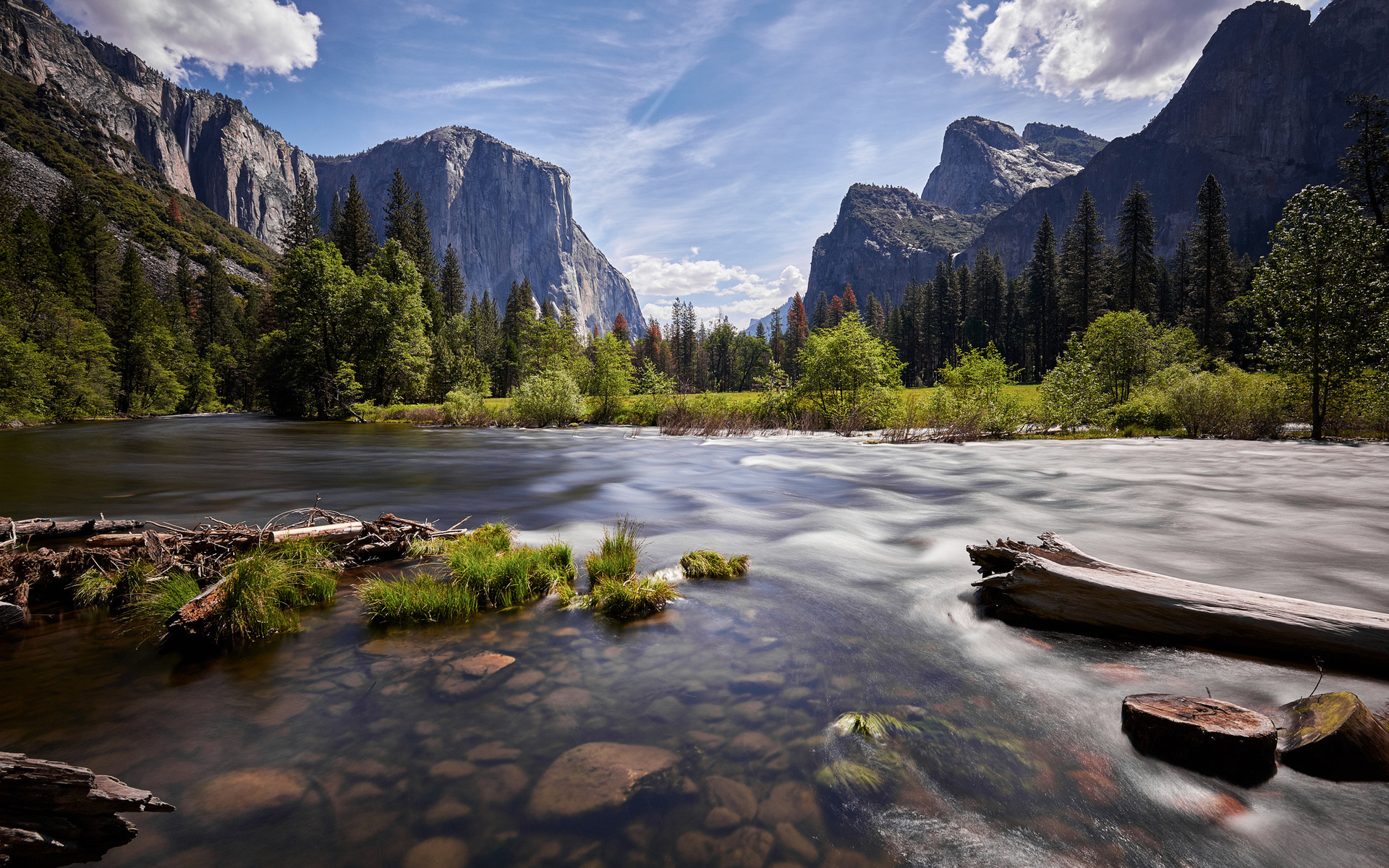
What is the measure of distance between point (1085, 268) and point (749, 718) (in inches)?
3099

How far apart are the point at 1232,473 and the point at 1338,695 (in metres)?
15.3

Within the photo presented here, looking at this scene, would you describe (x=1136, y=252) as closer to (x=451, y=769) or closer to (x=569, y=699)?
(x=569, y=699)

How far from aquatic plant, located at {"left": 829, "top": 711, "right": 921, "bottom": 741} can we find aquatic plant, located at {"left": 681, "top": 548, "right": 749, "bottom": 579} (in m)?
3.19

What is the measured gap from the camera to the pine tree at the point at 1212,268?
54719 millimetres

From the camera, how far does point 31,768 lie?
215cm

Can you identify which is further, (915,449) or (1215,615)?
(915,449)

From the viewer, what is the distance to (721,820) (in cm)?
283

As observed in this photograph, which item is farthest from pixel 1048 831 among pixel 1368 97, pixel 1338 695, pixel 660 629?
pixel 1368 97

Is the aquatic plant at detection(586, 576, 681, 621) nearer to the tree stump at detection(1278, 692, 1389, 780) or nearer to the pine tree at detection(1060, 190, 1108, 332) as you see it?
the tree stump at detection(1278, 692, 1389, 780)

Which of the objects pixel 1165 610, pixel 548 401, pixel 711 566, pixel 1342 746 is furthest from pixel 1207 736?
pixel 548 401

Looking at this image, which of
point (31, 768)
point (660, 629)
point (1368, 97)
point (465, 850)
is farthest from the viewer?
point (1368, 97)

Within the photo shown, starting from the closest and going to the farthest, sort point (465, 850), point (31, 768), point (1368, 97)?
point (31, 768) < point (465, 850) < point (1368, 97)

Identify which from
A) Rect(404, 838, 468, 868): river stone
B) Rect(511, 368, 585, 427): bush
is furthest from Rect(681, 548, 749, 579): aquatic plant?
Rect(511, 368, 585, 427): bush

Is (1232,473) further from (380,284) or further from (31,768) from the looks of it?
(380,284)
